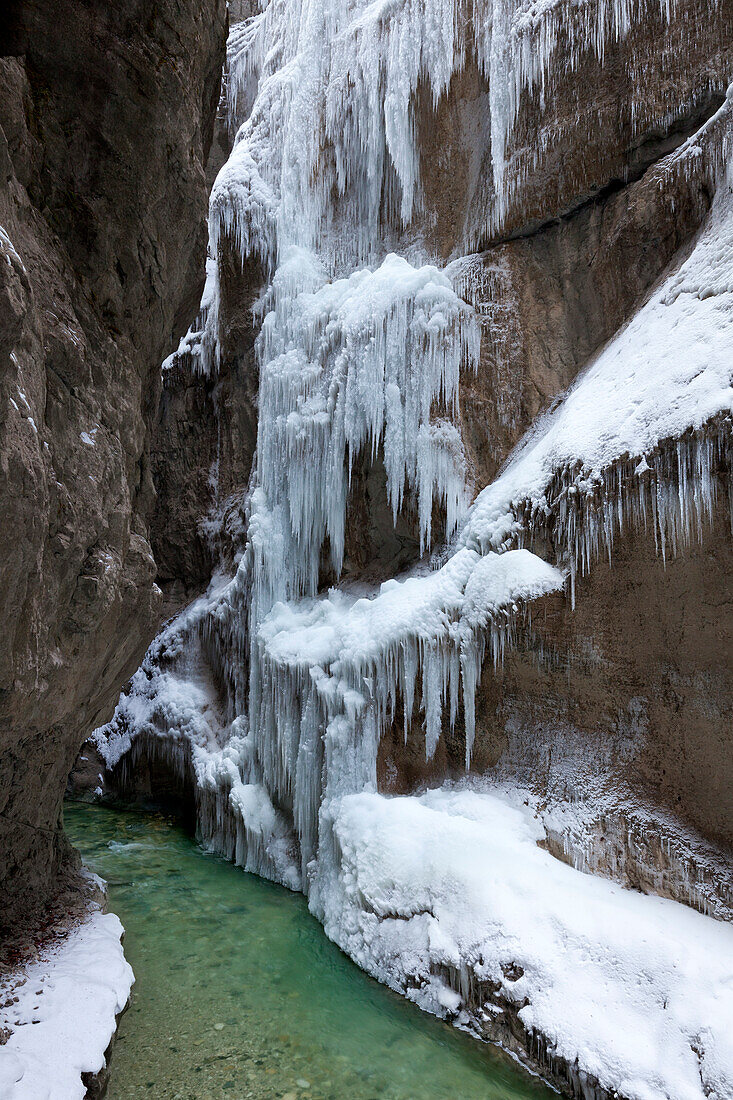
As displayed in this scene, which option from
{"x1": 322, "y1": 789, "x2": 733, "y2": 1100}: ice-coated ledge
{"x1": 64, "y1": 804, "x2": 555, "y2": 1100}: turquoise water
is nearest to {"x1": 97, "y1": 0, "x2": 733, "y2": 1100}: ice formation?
{"x1": 322, "y1": 789, "x2": 733, "y2": 1100}: ice-coated ledge

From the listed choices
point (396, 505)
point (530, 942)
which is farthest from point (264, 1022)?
point (396, 505)

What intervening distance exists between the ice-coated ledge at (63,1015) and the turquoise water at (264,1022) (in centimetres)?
44

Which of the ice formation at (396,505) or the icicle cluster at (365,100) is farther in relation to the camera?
the icicle cluster at (365,100)

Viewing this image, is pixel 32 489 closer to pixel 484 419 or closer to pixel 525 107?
pixel 484 419

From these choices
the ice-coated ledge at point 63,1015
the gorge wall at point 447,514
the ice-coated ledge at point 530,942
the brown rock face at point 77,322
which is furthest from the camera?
the gorge wall at point 447,514

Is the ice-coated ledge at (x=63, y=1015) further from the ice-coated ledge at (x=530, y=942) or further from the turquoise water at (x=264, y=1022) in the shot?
the ice-coated ledge at (x=530, y=942)

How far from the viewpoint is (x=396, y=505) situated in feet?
29.7

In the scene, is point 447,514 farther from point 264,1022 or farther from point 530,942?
point 264,1022

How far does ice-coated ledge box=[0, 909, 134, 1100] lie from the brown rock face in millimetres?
750

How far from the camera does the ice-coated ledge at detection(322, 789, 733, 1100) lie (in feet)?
14.4

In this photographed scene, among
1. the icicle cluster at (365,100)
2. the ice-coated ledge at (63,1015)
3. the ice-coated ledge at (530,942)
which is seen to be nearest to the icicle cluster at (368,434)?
the icicle cluster at (365,100)

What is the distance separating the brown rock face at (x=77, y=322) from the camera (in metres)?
3.89

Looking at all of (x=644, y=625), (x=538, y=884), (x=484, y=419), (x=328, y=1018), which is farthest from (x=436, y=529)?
(x=328, y=1018)

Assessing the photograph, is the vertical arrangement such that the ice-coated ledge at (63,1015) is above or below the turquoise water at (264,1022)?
above
